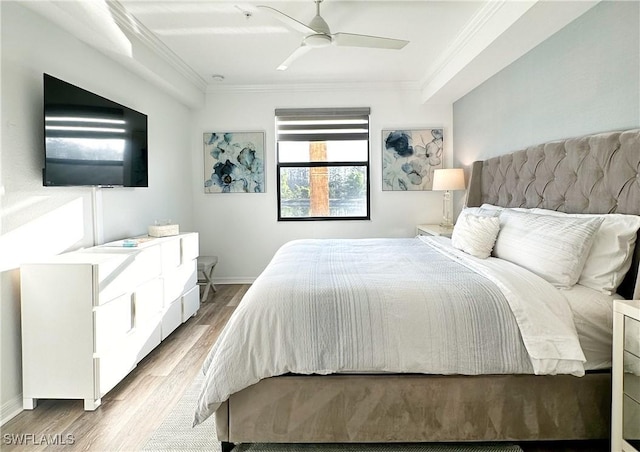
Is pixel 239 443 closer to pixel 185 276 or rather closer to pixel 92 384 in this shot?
pixel 92 384

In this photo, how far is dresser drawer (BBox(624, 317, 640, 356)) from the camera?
1.50 meters

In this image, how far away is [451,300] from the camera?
175 centimetres

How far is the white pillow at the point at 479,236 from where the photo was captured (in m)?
2.57

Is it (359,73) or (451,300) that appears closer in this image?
(451,300)

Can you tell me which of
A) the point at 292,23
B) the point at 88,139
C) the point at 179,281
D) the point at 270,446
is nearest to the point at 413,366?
the point at 270,446

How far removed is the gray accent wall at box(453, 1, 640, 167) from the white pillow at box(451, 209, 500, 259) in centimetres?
79

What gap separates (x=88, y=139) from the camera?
2.72 m

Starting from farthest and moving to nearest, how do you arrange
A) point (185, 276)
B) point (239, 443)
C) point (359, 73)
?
1. point (359, 73)
2. point (185, 276)
3. point (239, 443)

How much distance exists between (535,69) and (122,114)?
3.25m

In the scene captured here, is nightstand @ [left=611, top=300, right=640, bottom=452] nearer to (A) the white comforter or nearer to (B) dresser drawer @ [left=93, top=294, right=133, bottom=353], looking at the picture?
(A) the white comforter

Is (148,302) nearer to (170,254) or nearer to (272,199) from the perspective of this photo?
(170,254)

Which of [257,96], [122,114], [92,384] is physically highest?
[257,96]

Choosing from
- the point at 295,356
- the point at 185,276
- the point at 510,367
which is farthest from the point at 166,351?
the point at 510,367

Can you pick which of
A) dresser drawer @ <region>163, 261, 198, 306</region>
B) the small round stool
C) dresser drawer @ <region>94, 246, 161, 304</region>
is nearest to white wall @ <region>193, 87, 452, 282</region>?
the small round stool
